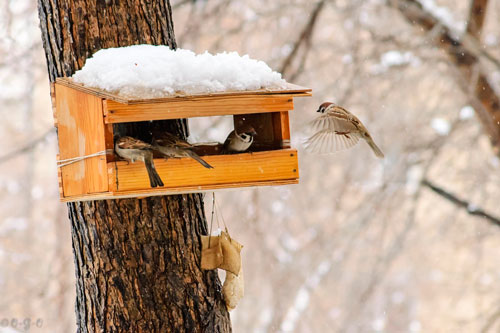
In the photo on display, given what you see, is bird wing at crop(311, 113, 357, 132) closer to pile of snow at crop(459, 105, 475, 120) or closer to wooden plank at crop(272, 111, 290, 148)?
wooden plank at crop(272, 111, 290, 148)

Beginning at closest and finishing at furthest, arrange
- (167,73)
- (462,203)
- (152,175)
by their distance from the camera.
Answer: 1. (152,175)
2. (167,73)
3. (462,203)

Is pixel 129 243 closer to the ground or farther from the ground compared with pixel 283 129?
closer to the ground

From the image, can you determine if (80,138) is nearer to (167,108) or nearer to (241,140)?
(167,108)

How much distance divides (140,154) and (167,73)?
274 mm

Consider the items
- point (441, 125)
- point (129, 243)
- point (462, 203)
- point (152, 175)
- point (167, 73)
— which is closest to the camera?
point (152, 175)

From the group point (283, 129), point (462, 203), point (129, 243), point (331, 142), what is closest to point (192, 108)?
point (283, 129)

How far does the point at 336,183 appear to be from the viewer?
17.8ft

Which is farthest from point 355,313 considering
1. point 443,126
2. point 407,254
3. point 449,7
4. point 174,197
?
point 174,197

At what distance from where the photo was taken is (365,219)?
5367 millimetres

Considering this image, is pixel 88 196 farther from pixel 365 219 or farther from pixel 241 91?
pixel 365 219

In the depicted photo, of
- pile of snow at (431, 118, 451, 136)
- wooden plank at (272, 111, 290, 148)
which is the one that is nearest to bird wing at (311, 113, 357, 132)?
wooden plank at (272, 111, 290, 148)

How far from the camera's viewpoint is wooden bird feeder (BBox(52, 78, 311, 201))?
2002 mm

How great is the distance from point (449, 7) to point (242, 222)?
7.53 ft

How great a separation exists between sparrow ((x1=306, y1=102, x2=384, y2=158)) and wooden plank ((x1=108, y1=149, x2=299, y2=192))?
0.41 meters
